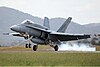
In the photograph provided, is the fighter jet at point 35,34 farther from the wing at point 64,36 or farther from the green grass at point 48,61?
the green grass at point 48,61

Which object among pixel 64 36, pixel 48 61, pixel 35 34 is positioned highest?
pixel 35 34

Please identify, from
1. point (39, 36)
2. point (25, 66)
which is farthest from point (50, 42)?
point (25, 66)

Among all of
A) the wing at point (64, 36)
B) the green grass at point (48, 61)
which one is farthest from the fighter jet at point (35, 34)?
the green grass at point (48, 61)

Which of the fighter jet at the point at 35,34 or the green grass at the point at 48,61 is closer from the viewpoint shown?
the green grass at the point at 48,61

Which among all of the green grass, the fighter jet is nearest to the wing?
the fighter jet

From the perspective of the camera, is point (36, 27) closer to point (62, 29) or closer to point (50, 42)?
point (50, 42)

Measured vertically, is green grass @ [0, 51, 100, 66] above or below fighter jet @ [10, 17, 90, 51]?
below

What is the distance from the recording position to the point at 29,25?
46594mm

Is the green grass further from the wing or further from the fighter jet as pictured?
the wing

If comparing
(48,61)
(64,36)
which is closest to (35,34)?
(64,36)

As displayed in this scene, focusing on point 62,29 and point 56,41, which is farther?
point 62,29

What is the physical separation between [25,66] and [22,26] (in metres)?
26.1

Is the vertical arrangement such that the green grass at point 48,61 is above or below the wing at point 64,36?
below

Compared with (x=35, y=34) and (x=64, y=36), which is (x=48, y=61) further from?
(x=64, y=36)
